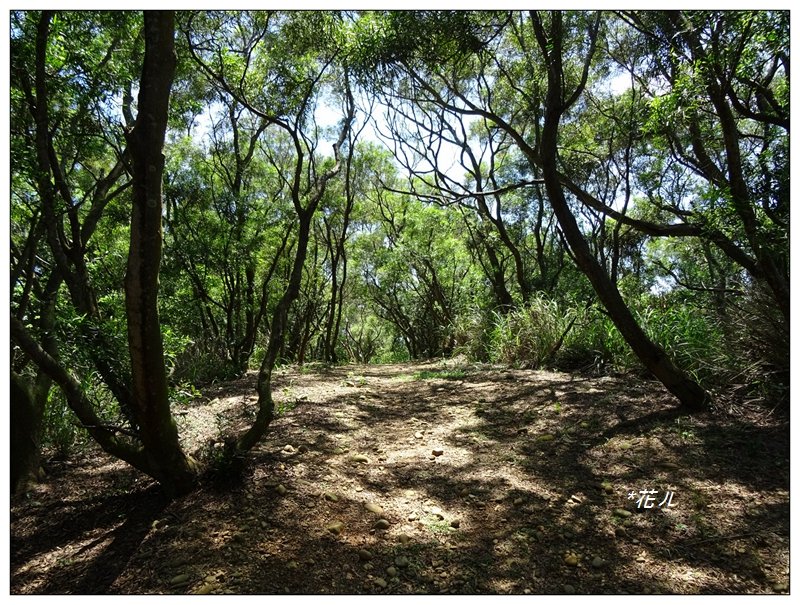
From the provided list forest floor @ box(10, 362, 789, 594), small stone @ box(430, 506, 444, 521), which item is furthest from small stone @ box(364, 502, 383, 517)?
small stone @ box(430, 506, 444, 521)

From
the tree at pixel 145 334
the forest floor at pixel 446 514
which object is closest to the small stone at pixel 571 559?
the forest floor at pixel 446 514

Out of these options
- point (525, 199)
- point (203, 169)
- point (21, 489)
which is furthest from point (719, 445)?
point (525, 199)

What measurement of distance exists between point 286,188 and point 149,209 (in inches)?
420

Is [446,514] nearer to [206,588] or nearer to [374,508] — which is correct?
[374,508]

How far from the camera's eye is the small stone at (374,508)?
277 centimetres

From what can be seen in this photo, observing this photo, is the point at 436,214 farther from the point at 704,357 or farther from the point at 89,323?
the point at 89,323

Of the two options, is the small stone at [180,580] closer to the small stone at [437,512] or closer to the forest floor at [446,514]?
the forest floor at [446,514]

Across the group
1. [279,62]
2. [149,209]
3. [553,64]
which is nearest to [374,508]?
[149,209]

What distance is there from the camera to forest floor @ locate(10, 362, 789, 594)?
2180 millimetres

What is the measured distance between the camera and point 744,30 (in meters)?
3.39

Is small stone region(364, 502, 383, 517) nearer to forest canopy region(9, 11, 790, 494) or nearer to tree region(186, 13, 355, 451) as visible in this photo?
forest canopy region(9, 11, 790, 494)

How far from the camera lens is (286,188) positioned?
12.5 metres

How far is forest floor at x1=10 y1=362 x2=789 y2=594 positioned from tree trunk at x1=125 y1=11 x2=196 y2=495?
0.83 metres

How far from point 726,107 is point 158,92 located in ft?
13.8
